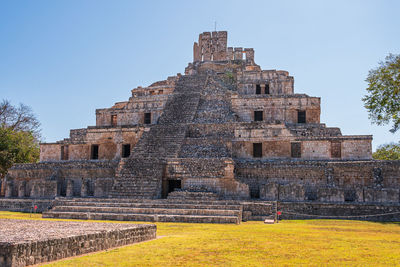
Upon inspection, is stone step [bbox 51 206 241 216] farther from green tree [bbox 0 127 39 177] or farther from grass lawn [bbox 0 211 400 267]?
green tree [bbox 0 127 39 177]

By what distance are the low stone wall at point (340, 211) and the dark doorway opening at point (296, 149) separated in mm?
5549

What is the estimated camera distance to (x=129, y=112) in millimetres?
30016

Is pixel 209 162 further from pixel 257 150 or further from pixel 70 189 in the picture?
pixel 70 189

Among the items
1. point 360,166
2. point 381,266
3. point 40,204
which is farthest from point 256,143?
point 381,266

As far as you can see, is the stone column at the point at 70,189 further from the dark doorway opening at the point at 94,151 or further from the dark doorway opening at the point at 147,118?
the dark doorway opening at the point at 147,118

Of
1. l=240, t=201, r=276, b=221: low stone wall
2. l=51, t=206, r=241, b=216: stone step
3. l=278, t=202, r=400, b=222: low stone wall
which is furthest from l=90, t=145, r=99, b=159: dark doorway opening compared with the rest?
l=278, t=202, r=400, b=222: low stone wall

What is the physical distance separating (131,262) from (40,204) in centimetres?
1636

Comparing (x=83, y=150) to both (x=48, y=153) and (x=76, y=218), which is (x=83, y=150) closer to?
(x=48, y=153)

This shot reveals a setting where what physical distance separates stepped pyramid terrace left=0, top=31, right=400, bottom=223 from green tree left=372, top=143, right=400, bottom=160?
1824 cm

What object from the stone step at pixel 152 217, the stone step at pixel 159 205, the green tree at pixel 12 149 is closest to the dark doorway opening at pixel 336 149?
the stone step at pixel 159 205

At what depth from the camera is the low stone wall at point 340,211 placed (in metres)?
17.6

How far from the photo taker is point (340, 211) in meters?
18.3

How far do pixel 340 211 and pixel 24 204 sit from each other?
16.5 metres

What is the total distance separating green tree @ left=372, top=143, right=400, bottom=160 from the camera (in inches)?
1631
